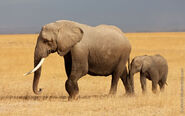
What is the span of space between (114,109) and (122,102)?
44.4 inches

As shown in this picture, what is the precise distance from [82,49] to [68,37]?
0.58 metres

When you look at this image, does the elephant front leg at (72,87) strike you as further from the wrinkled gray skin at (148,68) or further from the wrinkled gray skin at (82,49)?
the wrinkled gray skin at (148,68)

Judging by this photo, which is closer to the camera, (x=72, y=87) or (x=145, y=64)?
(x=72, y=87)

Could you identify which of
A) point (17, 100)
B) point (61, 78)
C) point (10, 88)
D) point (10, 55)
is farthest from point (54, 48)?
point (10, 55)

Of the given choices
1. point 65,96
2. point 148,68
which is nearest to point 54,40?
point 65,96

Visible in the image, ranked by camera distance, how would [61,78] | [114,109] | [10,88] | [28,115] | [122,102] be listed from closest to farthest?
[28,115]
[114,109]
[122,102]
[10,88]
[61,78]

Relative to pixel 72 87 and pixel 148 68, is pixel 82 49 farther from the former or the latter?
pixel 148 68

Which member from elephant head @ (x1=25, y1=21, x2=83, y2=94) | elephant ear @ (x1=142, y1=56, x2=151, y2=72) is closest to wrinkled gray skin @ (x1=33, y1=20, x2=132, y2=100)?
elephant head @ (x1=25, y1=21, x2=83, y2=94)

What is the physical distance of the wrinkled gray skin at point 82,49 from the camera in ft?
40.0

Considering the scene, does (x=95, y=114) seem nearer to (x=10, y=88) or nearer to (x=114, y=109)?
(x=114, y=109)

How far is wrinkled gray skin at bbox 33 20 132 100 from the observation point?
12.2 meters

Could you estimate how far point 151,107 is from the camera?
34.9 feet

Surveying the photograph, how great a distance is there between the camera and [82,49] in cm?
1226

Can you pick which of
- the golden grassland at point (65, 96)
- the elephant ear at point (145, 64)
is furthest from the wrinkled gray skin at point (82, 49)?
the elephant ear at point (145, 64)
